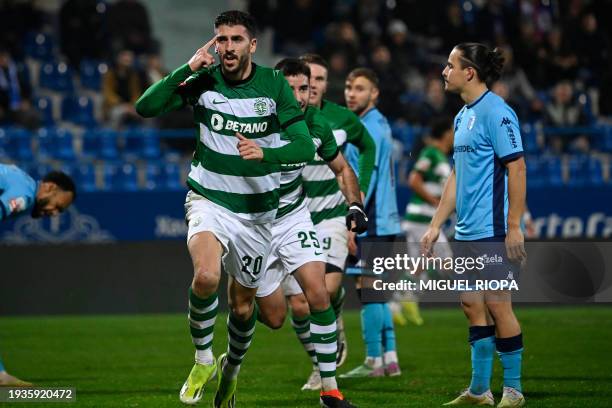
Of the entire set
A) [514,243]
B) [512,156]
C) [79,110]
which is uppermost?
[79,110]

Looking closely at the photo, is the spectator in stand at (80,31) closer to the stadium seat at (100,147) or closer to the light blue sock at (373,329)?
the stadium seat at (100,147)

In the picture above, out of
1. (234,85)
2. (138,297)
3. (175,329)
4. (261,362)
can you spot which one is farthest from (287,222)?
(138,297)

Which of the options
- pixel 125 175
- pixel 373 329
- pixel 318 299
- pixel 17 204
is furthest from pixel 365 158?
pixel 125 175

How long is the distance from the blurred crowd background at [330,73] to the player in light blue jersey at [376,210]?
20.5 feet

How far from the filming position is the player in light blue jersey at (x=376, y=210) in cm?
933

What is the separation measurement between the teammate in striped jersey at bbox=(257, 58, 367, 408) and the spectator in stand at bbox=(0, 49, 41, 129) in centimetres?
958

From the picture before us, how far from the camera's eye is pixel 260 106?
673cm

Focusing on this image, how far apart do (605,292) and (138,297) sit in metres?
6.34

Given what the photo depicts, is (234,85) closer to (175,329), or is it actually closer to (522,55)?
(175,329)

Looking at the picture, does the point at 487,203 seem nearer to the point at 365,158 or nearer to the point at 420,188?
the point at 365,158

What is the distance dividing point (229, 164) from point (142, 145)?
1067cm

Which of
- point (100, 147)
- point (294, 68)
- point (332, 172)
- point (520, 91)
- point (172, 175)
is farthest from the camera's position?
point (520, 91)

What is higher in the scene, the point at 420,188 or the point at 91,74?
the point at 91,74

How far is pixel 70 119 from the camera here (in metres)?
18.3
